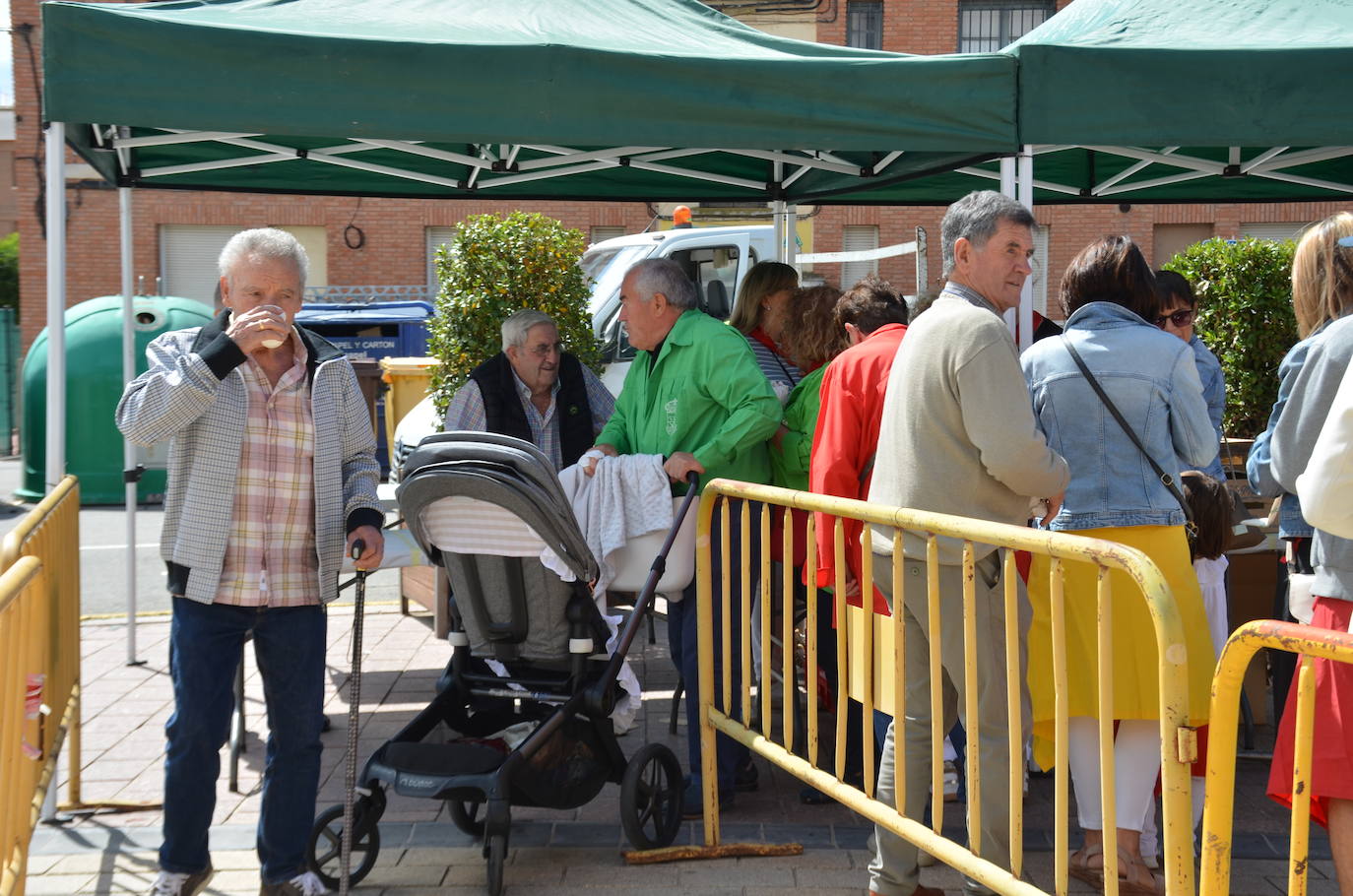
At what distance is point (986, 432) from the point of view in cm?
332

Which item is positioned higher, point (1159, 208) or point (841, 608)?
point (1159, 208)

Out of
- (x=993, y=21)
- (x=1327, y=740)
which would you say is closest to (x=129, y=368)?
(x=1327, y=740)

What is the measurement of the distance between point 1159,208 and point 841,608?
831 inches

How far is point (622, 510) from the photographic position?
15.0ft

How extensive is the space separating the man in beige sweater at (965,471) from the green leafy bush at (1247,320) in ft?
15.8

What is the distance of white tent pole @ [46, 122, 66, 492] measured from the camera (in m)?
4.55

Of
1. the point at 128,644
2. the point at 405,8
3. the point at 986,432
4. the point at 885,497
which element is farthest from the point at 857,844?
the point at 128,644

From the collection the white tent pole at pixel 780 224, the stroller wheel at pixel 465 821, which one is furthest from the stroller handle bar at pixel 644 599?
the white tent pole at pixel 780 224

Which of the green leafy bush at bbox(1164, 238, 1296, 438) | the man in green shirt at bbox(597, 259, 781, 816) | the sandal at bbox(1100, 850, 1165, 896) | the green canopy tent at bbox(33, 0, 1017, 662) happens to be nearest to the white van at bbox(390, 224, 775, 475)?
the green leafy bush at bbox(1164, 238, 1296, 438)

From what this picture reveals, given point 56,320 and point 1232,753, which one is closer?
point 1232,753

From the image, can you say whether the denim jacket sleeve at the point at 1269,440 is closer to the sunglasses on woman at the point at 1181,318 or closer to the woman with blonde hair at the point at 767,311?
the sunglasses on woman at the point at 1181,318

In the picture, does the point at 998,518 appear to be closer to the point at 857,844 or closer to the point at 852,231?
the point at 857,844

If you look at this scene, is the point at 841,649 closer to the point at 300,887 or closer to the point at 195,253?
the point at 300,887

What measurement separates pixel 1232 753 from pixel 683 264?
8848 millimetres
